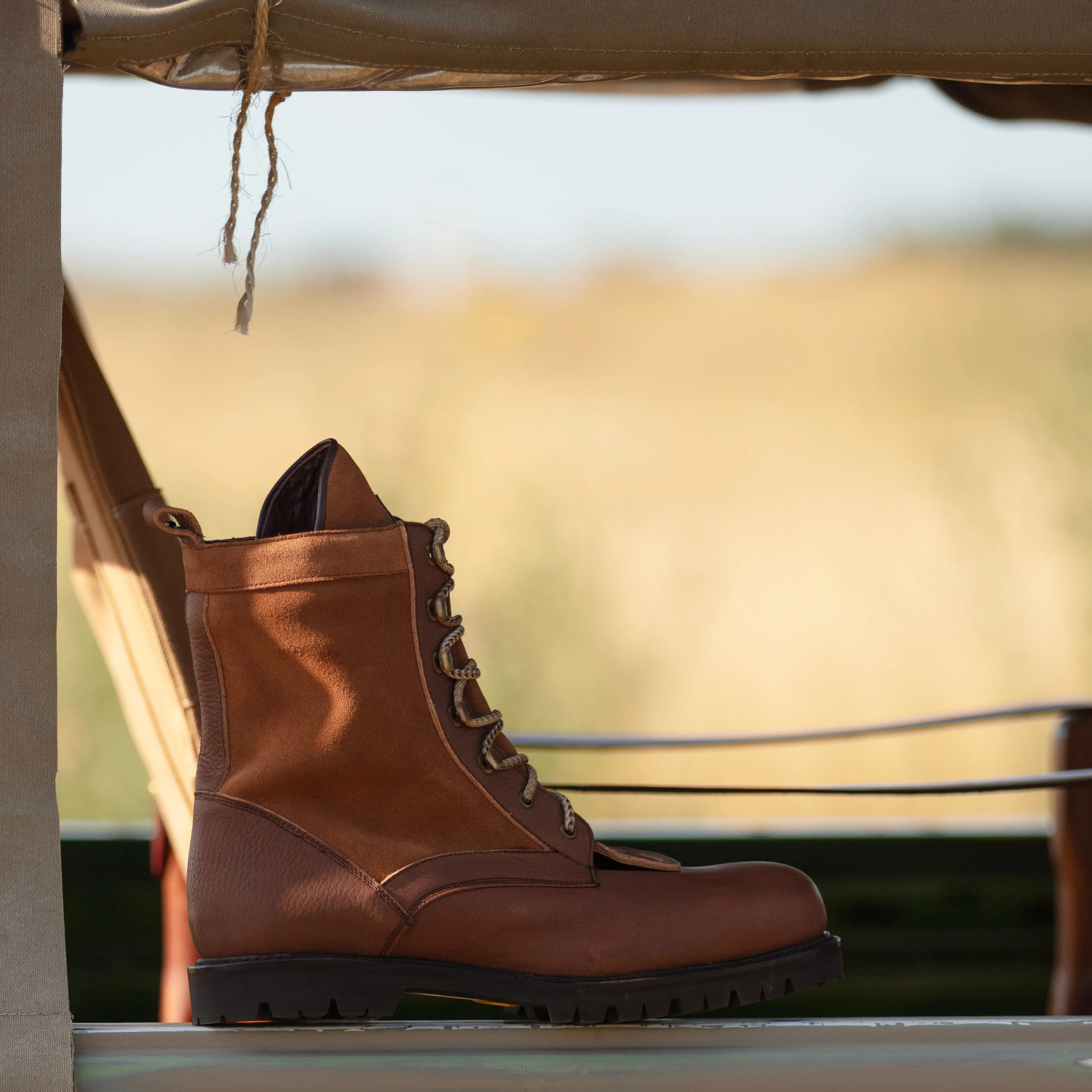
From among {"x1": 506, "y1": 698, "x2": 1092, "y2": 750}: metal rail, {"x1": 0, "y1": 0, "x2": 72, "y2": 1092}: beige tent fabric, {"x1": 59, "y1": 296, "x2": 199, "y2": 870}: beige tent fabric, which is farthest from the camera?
{"x1": 506, "y1": 698, "x2": 1092, "y2": 750}: metal rail

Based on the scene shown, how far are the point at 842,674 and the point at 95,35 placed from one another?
672 centimetres

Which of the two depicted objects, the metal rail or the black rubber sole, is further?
the metal rail

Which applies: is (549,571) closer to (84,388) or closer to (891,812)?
(891,812)

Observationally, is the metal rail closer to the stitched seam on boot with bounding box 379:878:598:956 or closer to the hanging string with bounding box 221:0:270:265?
the stitched seam on boot with bounding box 379:878:598:956

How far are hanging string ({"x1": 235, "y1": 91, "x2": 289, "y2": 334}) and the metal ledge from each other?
1.53 feet

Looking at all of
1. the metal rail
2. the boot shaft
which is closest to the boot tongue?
the boot shaft

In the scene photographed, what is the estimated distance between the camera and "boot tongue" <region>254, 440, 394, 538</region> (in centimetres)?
79

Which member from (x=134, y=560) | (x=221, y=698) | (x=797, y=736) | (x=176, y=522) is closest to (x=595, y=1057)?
(x=221, y=698)

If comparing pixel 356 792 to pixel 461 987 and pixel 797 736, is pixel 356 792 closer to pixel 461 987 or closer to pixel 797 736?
pixel 461 987

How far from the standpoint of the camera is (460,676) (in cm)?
82

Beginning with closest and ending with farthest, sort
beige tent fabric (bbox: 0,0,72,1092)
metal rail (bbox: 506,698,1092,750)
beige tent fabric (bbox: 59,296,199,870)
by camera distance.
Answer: beige tent fabric (bbox: 0,0,72,1092), beige tent fabric (bbox: 59,296,199,870), metal rail (bbox: 506,698,1092,750)

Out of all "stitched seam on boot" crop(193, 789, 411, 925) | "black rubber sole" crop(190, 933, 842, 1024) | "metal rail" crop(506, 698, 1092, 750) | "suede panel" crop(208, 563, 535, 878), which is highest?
"suede panel" crop(208, 563, 535, 878)

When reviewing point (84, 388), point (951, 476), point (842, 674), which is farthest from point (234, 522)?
point (84, 388)

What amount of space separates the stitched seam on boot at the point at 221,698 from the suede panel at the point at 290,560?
19 millimetres
